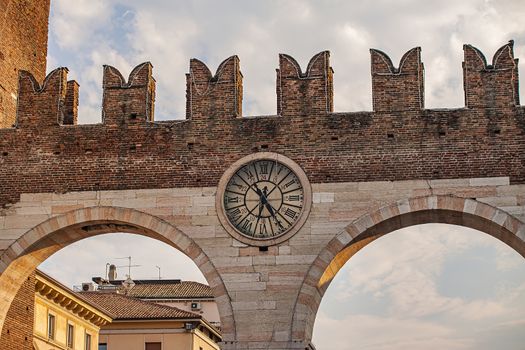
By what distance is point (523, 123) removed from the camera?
66.2 feet

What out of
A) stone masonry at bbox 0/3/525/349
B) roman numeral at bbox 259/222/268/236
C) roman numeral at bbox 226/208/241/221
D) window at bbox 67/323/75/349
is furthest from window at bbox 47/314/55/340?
roman numeral at bbox 259/222/268/236

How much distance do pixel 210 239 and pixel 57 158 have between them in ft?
11.7

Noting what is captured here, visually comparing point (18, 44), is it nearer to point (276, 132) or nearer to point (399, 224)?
point (276, 132)

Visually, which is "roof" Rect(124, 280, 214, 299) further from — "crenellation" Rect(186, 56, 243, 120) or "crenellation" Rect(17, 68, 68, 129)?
"crenellation" Rect(186, 56, 243, 120)

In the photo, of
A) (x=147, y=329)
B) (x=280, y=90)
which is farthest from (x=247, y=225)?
(x=147, y=329)

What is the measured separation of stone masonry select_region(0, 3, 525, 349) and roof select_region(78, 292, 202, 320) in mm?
21852

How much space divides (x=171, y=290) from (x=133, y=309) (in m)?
7.93

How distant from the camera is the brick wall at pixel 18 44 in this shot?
22.4m

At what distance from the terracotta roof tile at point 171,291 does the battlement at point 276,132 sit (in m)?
30.2

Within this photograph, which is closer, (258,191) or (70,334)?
(258,191)

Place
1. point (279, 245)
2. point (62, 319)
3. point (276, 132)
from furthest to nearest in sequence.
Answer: point (62, 319), point (276, 132), point (279, 245)

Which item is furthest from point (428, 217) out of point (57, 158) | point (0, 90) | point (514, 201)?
point (0, 90)

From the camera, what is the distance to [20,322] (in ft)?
73.7

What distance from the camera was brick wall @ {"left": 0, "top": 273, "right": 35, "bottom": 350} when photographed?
2188 centimetres
